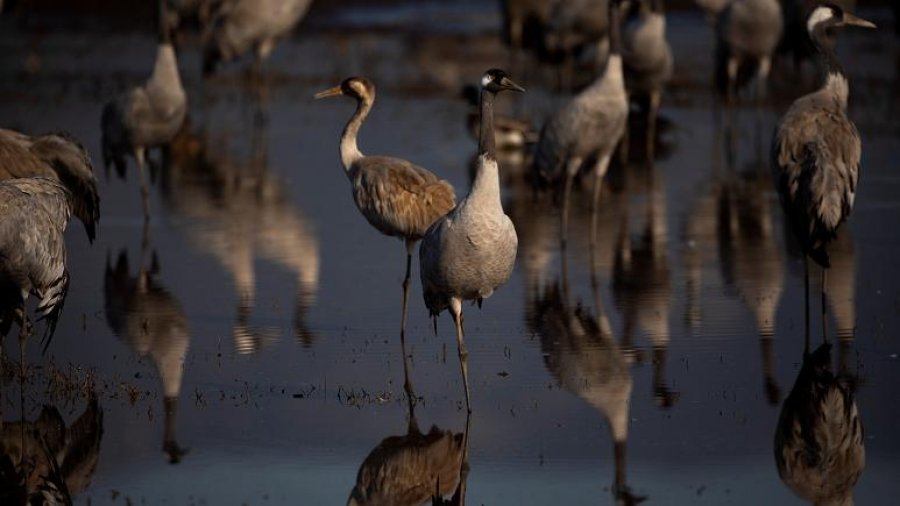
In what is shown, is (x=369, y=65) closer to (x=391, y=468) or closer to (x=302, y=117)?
(x=302, y=117)

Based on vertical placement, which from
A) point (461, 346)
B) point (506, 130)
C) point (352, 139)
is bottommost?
point (506, 130)

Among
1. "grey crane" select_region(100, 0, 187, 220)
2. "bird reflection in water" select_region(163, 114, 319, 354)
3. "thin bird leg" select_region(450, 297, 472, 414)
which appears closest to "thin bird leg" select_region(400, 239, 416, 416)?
"thin bird leg" select_region(450, 297, 472, 414)

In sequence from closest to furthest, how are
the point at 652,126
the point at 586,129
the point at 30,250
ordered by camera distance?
the point at 30,250 < the point at 586,129 < the point at 652,126

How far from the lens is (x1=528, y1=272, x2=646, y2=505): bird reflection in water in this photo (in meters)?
8.34

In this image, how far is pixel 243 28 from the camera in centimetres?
2275

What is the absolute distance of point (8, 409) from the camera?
28.7 feet

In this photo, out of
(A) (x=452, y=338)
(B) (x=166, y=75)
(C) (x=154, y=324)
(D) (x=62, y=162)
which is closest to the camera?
(A) (x=452, y=338)

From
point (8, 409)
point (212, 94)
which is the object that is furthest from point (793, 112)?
point (212, 94)

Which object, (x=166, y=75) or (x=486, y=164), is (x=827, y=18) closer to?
(x=486, y=164)

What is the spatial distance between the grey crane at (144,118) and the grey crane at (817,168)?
18.7 feet

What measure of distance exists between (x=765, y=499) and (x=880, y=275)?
508cm

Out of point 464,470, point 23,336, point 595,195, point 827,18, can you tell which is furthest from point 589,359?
point 595,195

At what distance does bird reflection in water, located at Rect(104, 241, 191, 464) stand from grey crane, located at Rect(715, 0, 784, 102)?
937 cm

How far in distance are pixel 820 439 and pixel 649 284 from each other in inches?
153
